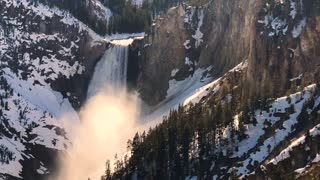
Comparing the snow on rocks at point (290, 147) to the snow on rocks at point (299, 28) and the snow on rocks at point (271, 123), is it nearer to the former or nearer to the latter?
the snow on rocks at point (271, 123)

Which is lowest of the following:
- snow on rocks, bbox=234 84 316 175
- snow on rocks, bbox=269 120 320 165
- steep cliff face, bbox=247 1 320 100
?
snow on rocks, bbox=269 120 320 165

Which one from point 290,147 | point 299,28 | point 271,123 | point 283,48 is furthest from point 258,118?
point 299,28

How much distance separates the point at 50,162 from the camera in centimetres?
19075

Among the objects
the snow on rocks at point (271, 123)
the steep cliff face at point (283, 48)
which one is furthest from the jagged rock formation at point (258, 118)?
the snow on rocks at point (271, 123)

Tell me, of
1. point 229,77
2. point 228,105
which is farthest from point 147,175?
point 229,77

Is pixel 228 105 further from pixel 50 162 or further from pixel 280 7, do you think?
pixel 50 162

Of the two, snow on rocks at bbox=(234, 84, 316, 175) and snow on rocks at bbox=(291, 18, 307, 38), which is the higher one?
snow on rocks at bbox=(291, 18, 307, 38)

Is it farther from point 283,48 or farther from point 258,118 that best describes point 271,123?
point 283,48

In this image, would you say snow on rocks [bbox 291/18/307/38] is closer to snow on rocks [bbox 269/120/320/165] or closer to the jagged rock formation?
the jagged rock formation

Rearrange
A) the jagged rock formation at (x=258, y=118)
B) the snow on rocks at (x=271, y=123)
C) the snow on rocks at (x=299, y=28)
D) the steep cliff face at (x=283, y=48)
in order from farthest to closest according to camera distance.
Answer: the snow on rocks at (x=299, y=28) → the steep cliff face at (x=283, y=48) → the snow on rocks at (x=271, y=123) → the jagged rock formation at (x=258, y=118)

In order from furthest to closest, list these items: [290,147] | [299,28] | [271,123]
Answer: [299,28] → [271,123] → [290,147]

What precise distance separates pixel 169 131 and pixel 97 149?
47.2m

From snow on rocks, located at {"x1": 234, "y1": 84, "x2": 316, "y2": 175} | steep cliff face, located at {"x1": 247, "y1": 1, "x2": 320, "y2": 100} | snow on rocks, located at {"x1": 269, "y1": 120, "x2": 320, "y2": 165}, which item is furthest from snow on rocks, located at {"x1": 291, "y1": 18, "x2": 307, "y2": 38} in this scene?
snow on rocks, located at {"x1": 269, "y1": 120, "x2": 320, "y2": 165}

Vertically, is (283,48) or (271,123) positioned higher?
(283,48)
